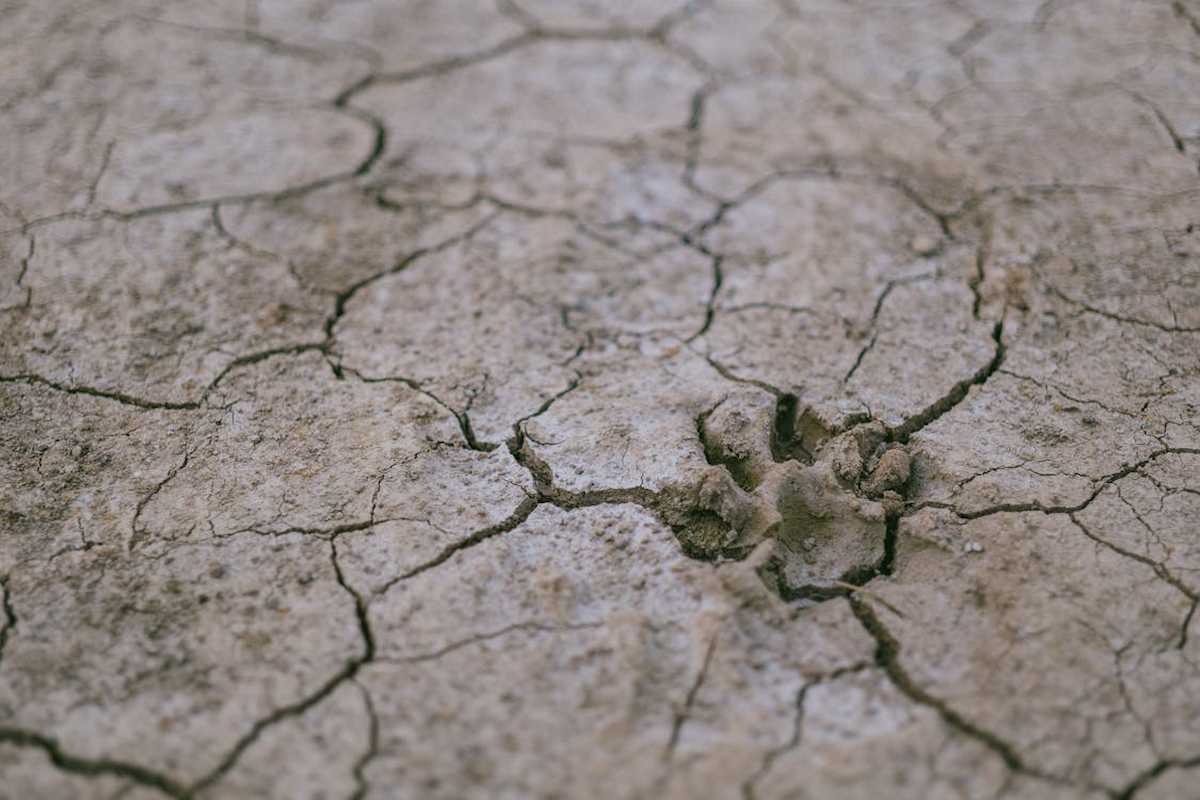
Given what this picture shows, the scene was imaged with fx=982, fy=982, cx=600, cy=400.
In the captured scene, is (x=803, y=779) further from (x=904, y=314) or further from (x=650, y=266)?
(x=650, y=266)

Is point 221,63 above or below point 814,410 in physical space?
above

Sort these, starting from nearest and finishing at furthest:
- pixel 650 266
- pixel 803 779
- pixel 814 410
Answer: pixel 803 779
pixel 814 410
pixel 650 266

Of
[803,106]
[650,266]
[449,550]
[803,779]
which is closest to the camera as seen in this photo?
[803,779]

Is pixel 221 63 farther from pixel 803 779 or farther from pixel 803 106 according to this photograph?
pixel 803 779

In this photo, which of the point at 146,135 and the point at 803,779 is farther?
the point at 146,135

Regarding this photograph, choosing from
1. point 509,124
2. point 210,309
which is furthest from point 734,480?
point 509,124

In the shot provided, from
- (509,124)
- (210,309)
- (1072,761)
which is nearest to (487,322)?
(210,309)
